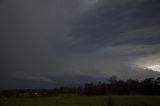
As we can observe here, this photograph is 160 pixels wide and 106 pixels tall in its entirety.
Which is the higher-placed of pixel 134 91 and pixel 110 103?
pixel 134 91

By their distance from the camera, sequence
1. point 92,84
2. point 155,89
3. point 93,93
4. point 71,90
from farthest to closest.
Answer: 1. point 71,90
2. point 92,84
3. point 93,93
4. point 155,89

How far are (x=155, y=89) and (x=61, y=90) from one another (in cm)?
5975

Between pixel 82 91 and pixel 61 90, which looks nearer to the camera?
pixel 82 91

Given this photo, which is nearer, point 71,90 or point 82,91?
point 82,91

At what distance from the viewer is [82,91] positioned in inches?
6176

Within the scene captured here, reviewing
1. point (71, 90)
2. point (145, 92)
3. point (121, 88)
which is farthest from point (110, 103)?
point (71, 90)

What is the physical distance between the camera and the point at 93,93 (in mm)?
149875

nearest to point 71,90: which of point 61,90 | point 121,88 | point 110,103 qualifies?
point 61,90

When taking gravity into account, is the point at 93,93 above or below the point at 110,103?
above

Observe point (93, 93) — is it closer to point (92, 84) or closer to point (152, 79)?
point (92, 84)

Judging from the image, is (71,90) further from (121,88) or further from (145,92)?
(145,92)

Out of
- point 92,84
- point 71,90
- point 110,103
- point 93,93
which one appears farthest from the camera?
point 71,90

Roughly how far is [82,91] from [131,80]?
93.8 feet

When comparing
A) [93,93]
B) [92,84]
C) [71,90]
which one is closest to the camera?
[93,93]
